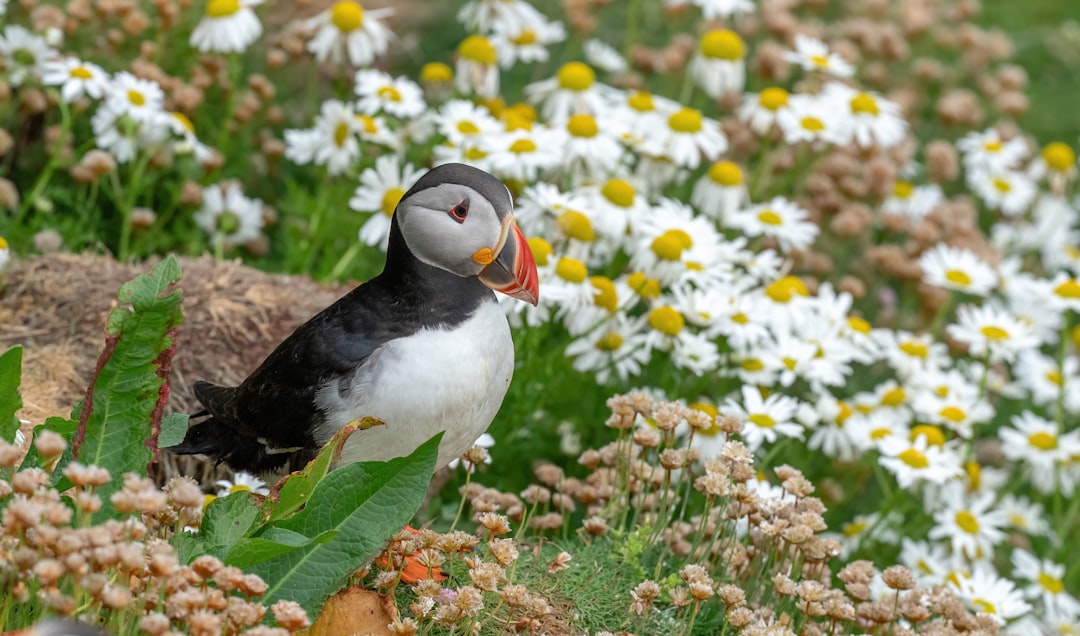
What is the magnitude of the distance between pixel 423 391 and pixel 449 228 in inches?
14.1

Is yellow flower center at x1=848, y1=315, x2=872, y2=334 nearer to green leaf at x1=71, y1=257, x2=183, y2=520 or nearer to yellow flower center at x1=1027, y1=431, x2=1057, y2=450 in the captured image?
yellow flower center at x1=1027, y1=431, x2=1057, y2=450

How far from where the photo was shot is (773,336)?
4336mm

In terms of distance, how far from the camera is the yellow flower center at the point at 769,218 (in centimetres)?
472

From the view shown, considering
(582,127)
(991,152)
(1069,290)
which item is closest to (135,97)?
(582,127)

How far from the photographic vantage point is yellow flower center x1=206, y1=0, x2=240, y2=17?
462cm

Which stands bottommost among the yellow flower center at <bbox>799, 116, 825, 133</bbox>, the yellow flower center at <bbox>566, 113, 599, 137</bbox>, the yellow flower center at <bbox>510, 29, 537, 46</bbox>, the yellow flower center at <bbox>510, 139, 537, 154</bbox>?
the yellow flower center at <bbox>799, 116, 825, 133</bbox>

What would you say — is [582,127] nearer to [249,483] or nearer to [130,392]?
[249,483]

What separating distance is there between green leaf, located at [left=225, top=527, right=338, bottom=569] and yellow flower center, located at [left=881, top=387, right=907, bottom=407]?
2.40 metres

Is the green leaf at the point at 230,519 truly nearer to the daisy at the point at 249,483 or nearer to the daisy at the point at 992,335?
the daisy at the point at 249,483

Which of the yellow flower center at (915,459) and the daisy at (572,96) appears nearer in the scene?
the yellow flower center at (915,459)

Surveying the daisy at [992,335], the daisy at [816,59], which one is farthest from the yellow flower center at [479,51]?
the daisy at [992,335]

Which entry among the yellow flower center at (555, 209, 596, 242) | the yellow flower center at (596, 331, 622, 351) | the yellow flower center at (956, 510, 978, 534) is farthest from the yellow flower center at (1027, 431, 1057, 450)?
the yellow flower center at (555, 209, 596, 242)

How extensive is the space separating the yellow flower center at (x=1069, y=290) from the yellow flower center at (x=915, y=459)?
44.2 inches

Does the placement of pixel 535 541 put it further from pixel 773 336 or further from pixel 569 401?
pixel 773 336
